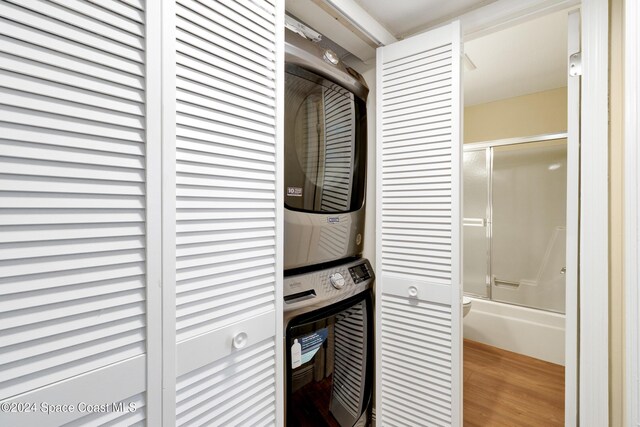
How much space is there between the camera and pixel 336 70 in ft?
4.15

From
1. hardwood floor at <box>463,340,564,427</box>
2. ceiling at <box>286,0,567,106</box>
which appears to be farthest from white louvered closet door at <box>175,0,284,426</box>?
hardwood floor at <box>463,340,564,427</box>

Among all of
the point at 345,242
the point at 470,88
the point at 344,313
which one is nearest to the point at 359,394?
the point at 344,313

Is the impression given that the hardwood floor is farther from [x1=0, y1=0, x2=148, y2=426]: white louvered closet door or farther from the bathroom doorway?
[x1=0, y1=0, x2=148, y2=426]: white louvered closet door

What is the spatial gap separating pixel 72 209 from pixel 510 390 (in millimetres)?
2763

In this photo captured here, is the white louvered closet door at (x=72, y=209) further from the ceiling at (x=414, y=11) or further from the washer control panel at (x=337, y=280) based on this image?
the ceiling at (x=414, y=11)

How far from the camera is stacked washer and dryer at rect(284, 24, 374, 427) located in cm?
110

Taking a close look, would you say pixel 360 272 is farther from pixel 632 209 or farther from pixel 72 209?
pixel 72 209

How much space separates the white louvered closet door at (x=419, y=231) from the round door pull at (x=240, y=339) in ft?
2.80

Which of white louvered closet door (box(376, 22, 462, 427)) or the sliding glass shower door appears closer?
white louvered closet door (box(376, 22, 462, 427))

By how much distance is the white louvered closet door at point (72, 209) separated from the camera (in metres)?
0.47

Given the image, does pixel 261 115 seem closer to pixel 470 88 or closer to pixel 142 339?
pixel 142 339

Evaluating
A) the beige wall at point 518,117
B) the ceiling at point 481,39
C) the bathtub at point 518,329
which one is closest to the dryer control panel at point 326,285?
the ceiling at point 481,39

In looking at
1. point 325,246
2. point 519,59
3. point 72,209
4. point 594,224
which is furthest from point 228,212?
point 519,59

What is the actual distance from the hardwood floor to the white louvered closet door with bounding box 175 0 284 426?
5.51 ft
